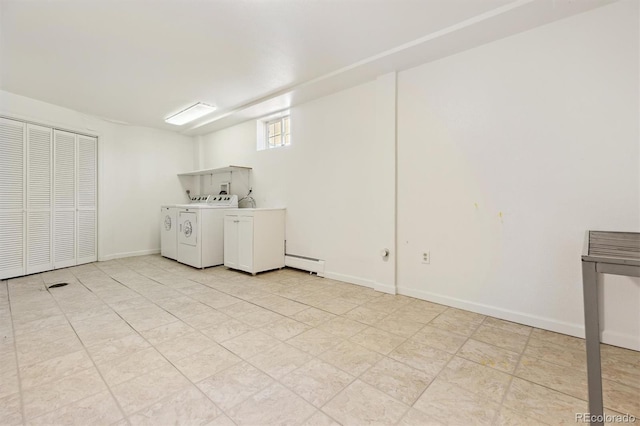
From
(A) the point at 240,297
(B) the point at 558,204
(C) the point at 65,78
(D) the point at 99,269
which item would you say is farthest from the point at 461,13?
(D) the point at 99,269

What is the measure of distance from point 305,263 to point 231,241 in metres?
1.17

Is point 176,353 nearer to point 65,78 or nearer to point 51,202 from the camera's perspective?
point 65,78

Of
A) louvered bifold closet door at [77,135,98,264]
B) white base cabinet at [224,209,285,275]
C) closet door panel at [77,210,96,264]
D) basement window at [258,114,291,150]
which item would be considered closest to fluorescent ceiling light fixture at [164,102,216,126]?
basement window at [258,114,291,150]

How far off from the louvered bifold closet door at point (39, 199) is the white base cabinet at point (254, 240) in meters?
2.59

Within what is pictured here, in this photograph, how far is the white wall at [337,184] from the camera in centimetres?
325

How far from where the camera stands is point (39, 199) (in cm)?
408

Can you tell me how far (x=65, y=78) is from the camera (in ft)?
10.8

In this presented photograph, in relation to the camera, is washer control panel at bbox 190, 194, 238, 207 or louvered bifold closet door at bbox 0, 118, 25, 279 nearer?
louvered bifold closet door at bbox 0, 118, 25, 279

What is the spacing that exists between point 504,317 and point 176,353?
2591 mm

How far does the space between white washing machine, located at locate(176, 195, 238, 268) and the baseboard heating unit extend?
3.76 ft

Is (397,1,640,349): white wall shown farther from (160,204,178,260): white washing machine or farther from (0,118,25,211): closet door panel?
(0,118,25,211): closet door panel

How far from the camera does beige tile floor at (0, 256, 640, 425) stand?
53.4 inches

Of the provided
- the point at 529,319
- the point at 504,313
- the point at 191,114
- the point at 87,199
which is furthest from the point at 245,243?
the point at 529,319

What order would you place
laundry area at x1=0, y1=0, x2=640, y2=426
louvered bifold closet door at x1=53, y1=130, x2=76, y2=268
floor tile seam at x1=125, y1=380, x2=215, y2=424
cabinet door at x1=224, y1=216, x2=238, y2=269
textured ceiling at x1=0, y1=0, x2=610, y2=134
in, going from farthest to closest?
louvered bifold closet door at x1=53, y1=130, x2=76, y2=268, cabinet door at x1=224, y1=216, x2=238, y2=269, textured ceiling at x1=0, y1=0, x2=610, y2=134, laundry area at x1=0, y1=0, x2=640, y2=426, floor tile seam at x1=125, y1=380, x2=215, y2=424
